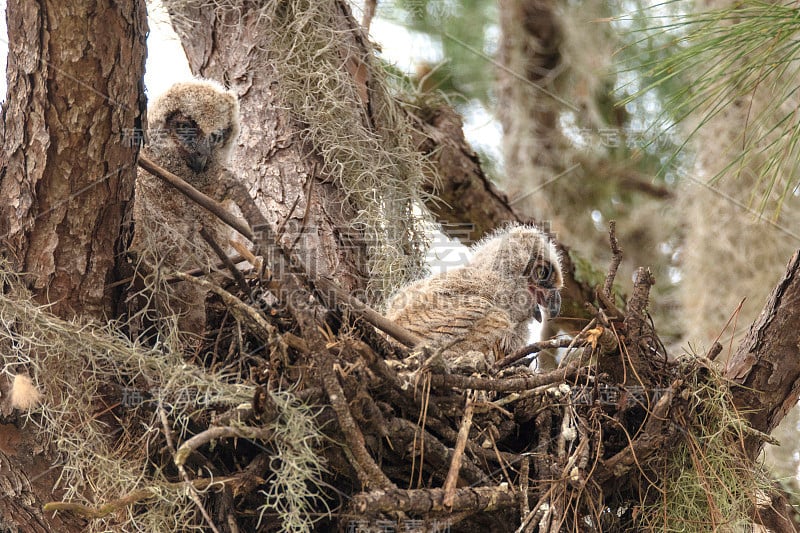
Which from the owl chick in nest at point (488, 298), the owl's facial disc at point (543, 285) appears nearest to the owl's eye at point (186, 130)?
the owl chick in nest at point (488, 298)

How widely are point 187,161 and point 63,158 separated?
85cm

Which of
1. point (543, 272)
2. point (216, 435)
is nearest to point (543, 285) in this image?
point (543, 272)

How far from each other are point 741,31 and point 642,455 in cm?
136

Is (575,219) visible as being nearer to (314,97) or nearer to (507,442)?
(314,97)

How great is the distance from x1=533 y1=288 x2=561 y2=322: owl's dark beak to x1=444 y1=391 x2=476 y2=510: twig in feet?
4.56

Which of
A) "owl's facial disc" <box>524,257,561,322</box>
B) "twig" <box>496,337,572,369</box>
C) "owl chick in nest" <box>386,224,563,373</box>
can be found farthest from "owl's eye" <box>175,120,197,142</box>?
"owl's facial disc" <box>524,257,561,322</box>

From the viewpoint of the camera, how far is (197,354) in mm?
2645

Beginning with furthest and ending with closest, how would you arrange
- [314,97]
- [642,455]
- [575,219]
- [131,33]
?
[575,219], [314,97], [642,455], [131,33]

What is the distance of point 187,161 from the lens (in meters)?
3.22

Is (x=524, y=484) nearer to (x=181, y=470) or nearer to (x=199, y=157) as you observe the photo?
(x=181, y=470)

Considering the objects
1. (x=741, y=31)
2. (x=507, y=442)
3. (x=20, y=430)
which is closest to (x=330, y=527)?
(x=507, y=442)

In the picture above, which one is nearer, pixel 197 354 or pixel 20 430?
pixel 20 430

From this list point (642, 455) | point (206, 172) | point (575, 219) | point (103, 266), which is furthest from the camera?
point (575, 219)

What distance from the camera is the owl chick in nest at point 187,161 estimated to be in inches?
115
